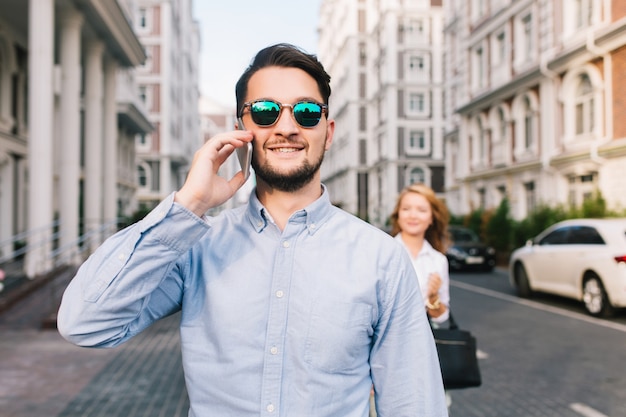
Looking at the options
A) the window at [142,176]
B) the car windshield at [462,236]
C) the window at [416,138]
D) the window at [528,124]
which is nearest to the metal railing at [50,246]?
the car windshield at [462,236]

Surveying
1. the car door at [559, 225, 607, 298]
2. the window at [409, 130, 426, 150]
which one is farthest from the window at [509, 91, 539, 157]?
the window at [409, 130, 426, 150]

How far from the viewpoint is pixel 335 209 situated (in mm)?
1815

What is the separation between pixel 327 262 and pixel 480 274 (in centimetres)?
1779

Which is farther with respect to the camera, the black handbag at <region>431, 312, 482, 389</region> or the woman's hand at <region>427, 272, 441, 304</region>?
the woman's hand at <region>427, 272, 441, 304</region>

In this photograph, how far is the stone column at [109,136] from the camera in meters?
19.5

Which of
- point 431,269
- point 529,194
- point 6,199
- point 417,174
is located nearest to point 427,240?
point 431,269

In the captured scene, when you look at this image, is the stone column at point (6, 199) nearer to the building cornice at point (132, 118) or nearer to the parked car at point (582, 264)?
the building cornice at point (132, 118)

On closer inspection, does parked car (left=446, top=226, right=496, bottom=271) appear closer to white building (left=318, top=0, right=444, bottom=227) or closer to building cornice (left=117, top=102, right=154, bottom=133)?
building cornice (left=117, top=102, right=154, bottom=133)

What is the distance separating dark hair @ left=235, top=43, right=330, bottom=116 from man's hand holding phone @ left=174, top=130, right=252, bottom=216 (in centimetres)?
21

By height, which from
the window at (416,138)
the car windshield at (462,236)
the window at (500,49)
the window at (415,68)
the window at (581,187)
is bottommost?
the car windshield at (462,236)

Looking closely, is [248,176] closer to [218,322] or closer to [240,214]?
[240,214]

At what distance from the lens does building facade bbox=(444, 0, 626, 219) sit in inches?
749

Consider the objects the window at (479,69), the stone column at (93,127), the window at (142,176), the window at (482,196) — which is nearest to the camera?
the stone column at (93,127)

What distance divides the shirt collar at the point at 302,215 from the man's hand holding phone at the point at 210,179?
105 mm
